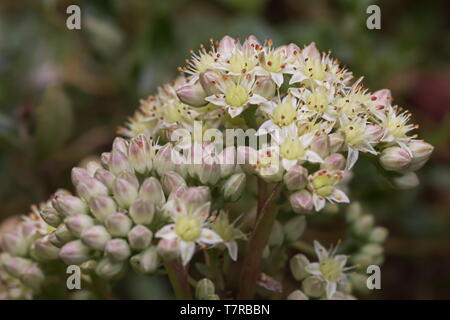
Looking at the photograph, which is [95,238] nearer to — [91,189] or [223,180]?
[91,189]

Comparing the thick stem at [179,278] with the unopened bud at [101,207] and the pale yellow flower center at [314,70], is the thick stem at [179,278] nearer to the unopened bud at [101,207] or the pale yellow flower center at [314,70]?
the unopened bud at [101,207]

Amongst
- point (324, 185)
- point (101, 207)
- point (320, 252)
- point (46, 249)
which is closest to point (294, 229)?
point (320, 252)

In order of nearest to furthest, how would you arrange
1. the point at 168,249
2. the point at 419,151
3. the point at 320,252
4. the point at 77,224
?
1. the point at 168,249
2. the point at 77,224
3. the point at 419,151
4. the point at 320,252

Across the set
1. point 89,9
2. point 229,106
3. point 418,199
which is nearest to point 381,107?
point 229,106

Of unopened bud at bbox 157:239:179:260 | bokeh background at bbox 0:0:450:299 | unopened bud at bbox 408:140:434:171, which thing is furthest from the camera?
bokeh background at bbox 0:0:450:299

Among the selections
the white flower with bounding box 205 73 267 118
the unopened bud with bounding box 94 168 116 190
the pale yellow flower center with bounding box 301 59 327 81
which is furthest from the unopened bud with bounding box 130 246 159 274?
the pale yellow flower center with bounding box 301 59 327 81

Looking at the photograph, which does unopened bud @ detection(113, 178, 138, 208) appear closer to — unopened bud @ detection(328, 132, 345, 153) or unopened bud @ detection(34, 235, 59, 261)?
unopened bud @ detection(34, 235, 59, 261)
